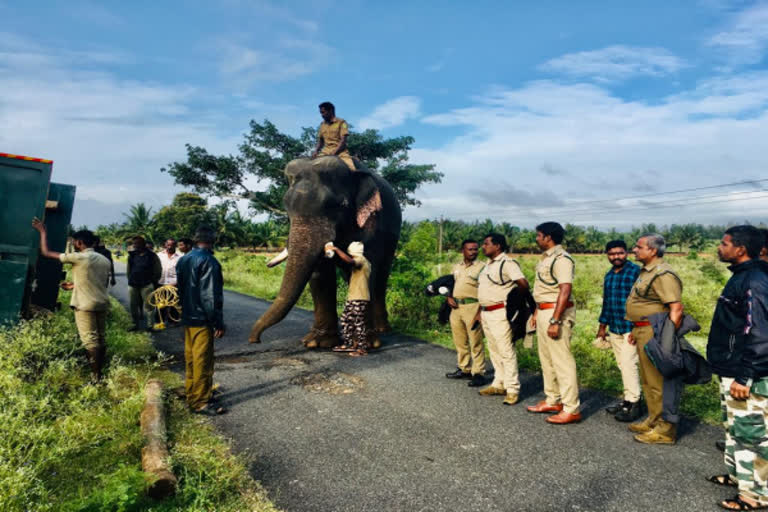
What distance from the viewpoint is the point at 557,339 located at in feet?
14.8

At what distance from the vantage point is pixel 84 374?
213 inches

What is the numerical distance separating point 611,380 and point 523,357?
128 cm

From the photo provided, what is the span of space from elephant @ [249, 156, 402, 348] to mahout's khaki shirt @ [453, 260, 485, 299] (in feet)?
6.12

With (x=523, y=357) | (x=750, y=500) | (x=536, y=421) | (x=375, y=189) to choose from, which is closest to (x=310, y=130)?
(x=375, y=189)

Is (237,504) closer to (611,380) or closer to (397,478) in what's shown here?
(397,478)

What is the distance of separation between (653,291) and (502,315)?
147cm

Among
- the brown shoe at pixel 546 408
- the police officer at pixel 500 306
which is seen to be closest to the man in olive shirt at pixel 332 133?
the police officer at pixel 500 306

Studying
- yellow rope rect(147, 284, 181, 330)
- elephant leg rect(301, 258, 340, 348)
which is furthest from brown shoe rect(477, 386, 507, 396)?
yellow rope rect(147, 284, 181, 330)

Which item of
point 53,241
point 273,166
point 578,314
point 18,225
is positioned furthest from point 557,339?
point 273,166

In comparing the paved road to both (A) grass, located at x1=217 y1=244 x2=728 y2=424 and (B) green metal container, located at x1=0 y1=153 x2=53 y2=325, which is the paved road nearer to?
(A) grass, located at x1=217 y1=244 x2=728 y2=424

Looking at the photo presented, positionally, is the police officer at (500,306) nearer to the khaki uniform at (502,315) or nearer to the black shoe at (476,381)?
the khaki uniform at (502,315)

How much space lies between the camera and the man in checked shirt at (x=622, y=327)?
14.9 feet

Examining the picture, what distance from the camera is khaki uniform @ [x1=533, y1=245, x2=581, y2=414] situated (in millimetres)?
4445

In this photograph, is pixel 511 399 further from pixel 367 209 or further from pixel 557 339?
pixel 367 209
